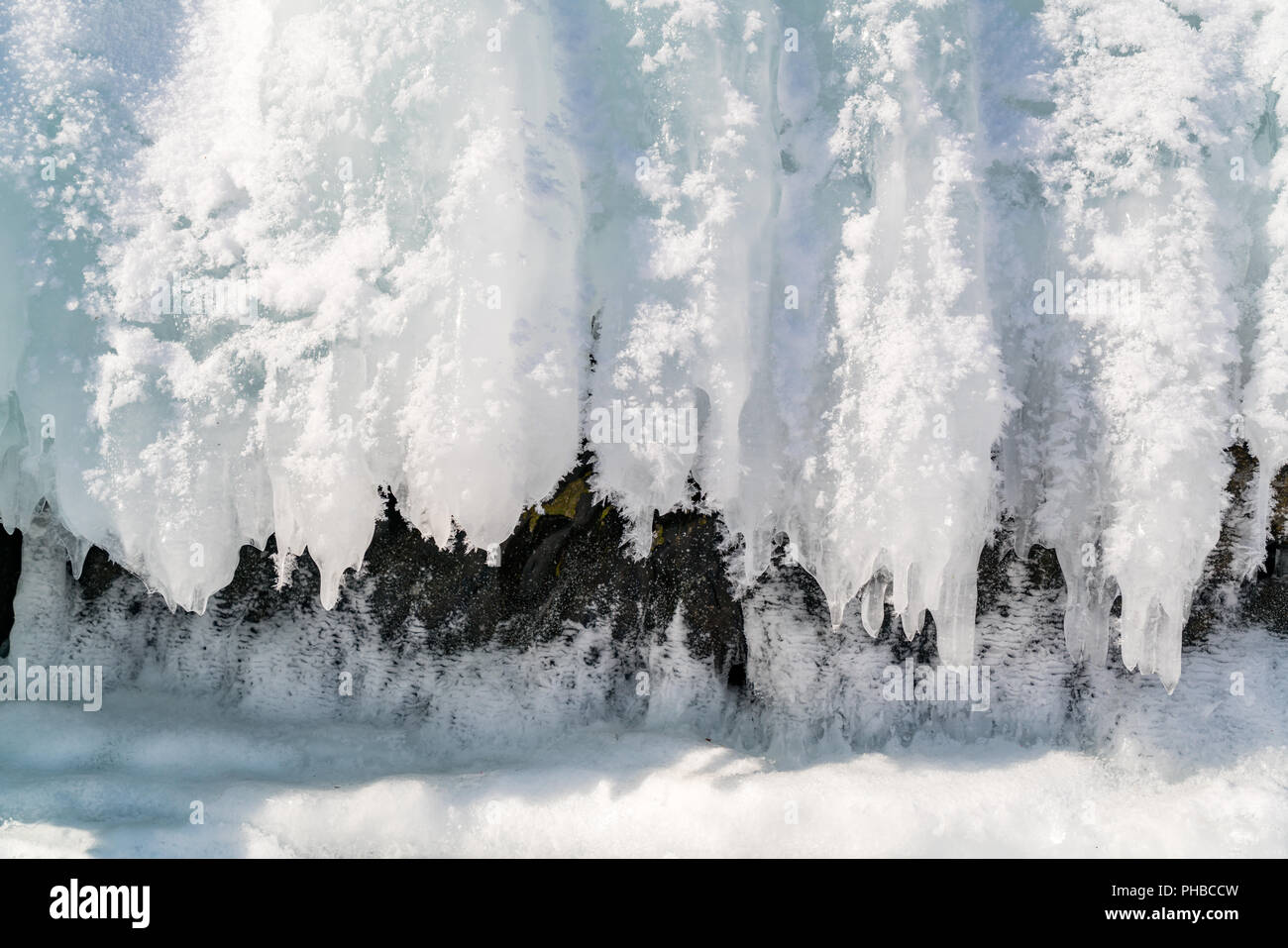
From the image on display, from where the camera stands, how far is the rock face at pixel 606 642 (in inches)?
144

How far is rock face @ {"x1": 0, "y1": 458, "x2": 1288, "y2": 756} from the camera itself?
12.0ft

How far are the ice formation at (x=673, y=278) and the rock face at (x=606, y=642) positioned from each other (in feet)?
1.66

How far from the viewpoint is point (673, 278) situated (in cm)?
315

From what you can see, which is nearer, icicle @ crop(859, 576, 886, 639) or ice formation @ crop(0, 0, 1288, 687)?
ice formation @ crop(0, 0, 1288, 687)

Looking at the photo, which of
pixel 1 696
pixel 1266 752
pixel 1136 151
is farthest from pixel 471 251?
pixel 1266 752

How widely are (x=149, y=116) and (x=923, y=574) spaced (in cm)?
329

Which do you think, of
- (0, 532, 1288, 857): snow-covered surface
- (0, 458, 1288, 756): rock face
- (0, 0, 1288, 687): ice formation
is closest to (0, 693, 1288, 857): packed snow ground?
(0, 532, 1288, 857): snow-covered surface

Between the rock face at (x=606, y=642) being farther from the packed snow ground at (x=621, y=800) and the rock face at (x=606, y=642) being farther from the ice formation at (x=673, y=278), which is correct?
the ice formation at (x=673, y=278)

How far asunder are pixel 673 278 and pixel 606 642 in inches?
64.2

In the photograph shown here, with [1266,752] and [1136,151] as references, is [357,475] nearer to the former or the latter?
[1136,151]

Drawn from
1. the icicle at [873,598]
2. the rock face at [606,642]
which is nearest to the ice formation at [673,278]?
the icicle at [873,598]

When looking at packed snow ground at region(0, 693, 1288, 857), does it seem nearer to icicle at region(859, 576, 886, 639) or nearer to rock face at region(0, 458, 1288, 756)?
rock face at region(0, 458, 1288, 756)

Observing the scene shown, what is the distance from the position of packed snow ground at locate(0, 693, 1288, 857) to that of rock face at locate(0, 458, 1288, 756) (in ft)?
0.62

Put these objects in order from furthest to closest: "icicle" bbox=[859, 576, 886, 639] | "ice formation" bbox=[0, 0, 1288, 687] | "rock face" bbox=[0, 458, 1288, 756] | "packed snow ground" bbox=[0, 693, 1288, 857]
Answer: "rock face" bbox=[0, 458, 1288, 756], "icicle" bbox=[859, 576, 886, 639], "packed snow ground" bbox=[0, 693, 1288, 857], "ice formation" bbox=[0, 0, 1288, 687]
